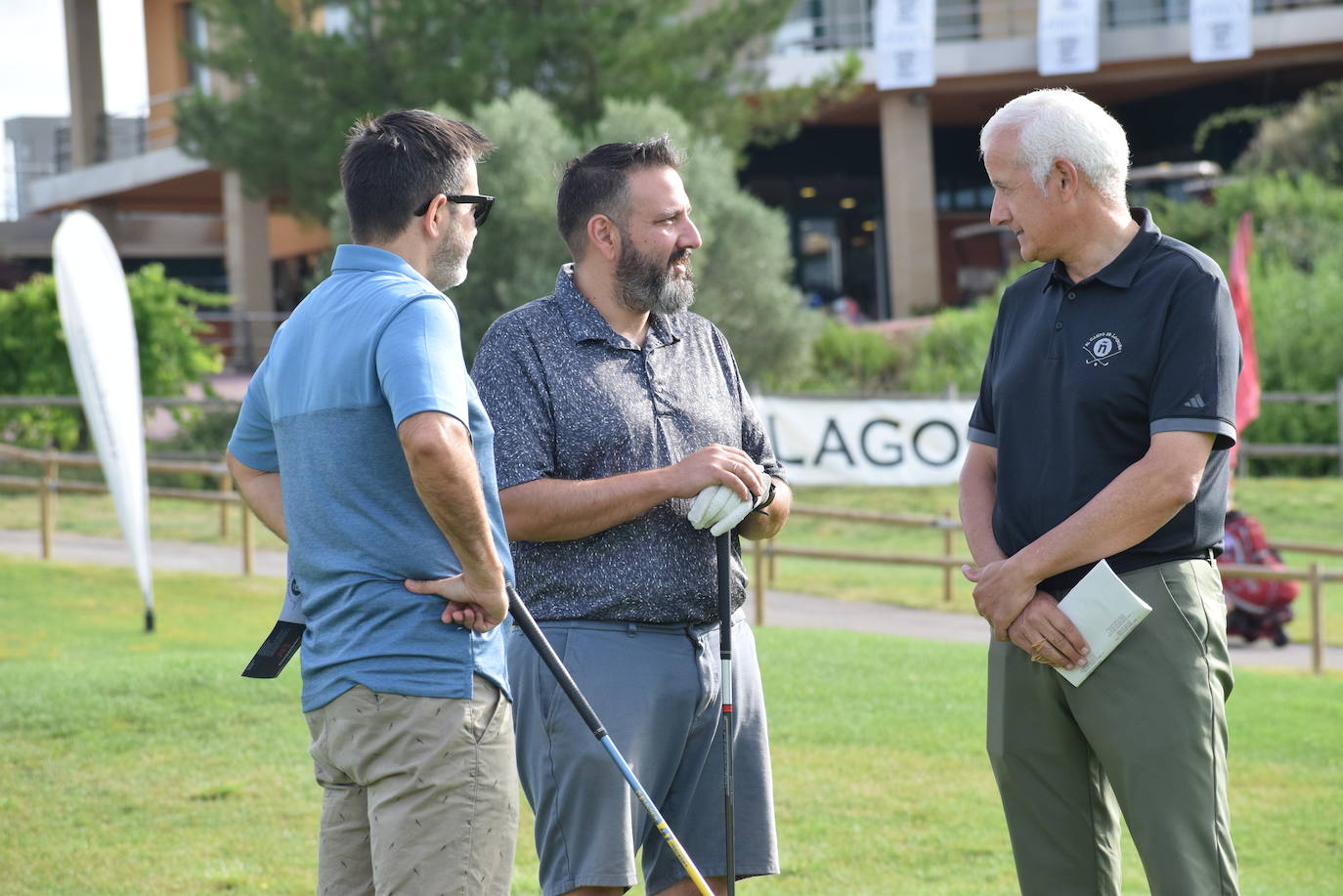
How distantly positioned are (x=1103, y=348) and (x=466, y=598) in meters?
1.33

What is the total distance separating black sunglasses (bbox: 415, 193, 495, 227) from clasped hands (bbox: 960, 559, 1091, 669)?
1248 millimetres

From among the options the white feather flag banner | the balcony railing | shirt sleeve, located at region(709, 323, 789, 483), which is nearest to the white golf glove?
shirt sleeve, located at region(709, 323, 789, 483)

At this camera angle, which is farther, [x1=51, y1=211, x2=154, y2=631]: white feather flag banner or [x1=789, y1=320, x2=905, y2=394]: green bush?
[x1=789, y1=320, x2=905, y2=394]: green bush

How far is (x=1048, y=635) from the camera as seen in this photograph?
122 inches

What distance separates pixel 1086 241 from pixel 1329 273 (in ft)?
64.1

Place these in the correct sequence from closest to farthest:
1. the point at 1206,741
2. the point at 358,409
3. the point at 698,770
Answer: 1. the point at 358,409
2. the point at 1206,741
3. the point at 698,770

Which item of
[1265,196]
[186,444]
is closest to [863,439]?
[186,444]

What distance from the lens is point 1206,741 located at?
3.04 metres

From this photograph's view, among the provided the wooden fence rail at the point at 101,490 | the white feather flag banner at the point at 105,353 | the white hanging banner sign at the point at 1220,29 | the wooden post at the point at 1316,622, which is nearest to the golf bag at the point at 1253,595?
the wooden post at the point at 1316,622

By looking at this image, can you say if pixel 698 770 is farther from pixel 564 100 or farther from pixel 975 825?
pixel 564 100

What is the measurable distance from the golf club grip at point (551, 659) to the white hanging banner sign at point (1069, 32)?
89.6ft

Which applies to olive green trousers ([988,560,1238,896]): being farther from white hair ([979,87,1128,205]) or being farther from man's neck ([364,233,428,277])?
man's neck ([364,233,428,277])

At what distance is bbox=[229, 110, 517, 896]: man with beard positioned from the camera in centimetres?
281

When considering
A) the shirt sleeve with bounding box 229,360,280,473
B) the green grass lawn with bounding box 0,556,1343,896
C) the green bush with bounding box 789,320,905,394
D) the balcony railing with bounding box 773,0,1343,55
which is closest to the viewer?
the shirt sleeve with bounding box 229,360,280,473
